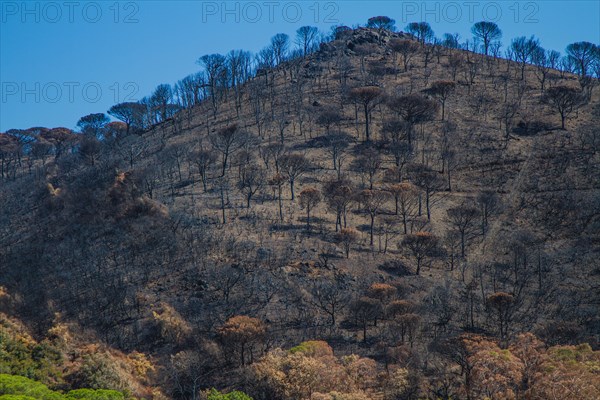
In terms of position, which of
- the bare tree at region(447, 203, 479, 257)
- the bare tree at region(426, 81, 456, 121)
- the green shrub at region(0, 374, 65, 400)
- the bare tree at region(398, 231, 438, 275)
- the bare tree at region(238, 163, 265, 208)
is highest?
the bare tree at region(426, 81, 456, 121)

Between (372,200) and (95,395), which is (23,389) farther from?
(372,200)

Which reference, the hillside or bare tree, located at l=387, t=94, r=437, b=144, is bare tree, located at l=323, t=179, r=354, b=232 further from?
bare tree, located at l=387, t=94, r=437, b=144

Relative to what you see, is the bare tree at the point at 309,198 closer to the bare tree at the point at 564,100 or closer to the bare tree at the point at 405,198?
the bare tree at the point at 405,198

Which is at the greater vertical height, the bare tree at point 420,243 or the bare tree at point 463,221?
the bare tree at point 463,221

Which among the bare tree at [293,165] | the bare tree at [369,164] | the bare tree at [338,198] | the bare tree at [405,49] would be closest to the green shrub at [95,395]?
the bare tree at [338,198]

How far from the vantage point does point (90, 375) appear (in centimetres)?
4138

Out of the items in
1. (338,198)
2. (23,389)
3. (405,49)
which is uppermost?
(405,49)

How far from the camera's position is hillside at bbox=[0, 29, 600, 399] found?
153 feet

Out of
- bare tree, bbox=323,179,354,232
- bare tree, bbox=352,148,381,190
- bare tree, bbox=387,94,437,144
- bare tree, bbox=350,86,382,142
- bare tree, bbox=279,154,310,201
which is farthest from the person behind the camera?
bare tree, bbox=387,94,437,144

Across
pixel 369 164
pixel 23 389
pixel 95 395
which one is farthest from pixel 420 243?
pixel 23 389

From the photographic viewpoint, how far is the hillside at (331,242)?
46625 mm

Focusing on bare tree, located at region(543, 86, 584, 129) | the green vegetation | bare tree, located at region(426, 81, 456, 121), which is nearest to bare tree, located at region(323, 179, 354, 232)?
bare tree, located at region(426, 81, 456, 121)

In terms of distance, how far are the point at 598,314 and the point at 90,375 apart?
41.6m

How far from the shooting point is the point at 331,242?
215 feet
